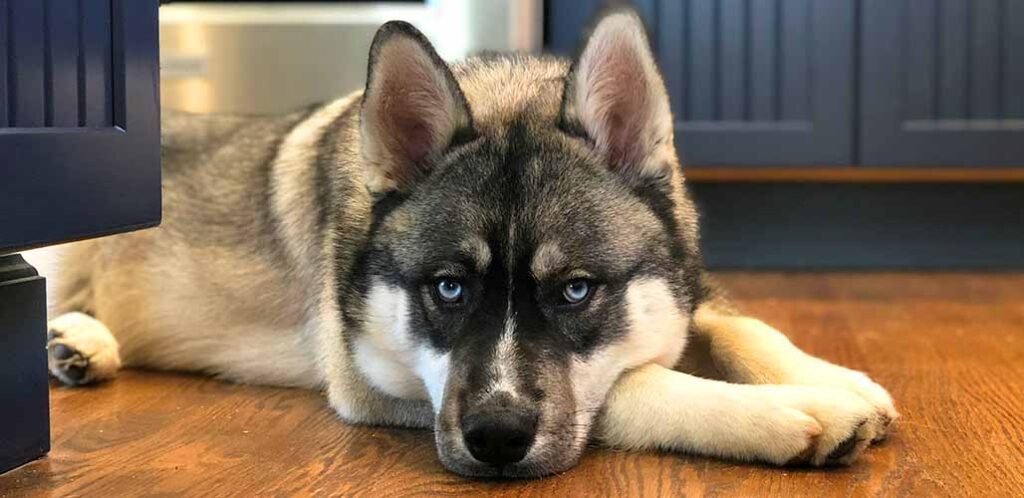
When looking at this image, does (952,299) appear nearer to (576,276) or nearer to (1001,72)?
(1001,72)

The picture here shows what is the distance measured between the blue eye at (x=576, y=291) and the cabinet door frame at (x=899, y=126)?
2705 mm

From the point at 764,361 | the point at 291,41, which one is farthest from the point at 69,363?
the point at 291,41

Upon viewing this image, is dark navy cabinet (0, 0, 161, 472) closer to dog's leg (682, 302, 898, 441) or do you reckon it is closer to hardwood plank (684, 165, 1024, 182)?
dog's leg (682, 302, 898, 441)

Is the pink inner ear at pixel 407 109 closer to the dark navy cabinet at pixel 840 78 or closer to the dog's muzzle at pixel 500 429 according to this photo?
the dog's muzzle at pixel 500 429

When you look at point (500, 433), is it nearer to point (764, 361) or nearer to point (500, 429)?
point (500, 429)

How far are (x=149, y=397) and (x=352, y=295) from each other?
620 millimetres

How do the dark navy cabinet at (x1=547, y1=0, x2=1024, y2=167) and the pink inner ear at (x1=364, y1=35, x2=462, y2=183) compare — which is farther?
the dark navy cabinet at (x1=547, y1=0, x2=1024, y2=167)

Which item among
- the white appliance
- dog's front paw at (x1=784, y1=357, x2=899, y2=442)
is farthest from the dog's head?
the white appliance

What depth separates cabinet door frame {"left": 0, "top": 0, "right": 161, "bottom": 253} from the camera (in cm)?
144

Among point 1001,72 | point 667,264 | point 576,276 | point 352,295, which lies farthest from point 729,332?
point 1001,72

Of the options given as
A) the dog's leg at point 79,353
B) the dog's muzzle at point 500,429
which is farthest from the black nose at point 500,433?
the dog's leg at point 79,353

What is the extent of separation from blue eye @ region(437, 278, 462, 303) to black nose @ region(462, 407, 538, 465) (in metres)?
0.21

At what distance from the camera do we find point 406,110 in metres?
1.82

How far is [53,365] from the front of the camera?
2.35m
